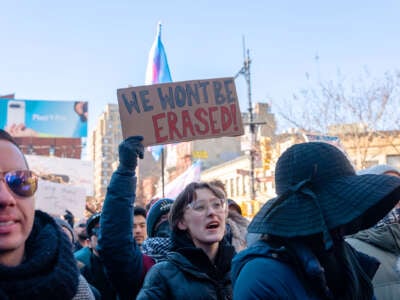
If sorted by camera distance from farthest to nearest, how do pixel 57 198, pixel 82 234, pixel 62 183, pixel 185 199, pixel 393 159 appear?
pixel 393 159
pixel 62 183
pixel 57 198
pixel 82 234
pixel 185 199

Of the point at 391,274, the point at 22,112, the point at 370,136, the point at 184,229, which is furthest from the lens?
the point at 22,112

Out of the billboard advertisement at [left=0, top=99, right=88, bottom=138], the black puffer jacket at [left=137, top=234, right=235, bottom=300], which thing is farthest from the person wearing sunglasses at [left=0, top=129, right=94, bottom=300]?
the billboard advertisement at [left=0, top=99, right=88, bottom=138]

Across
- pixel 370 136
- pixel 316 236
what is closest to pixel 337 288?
pixel 316 236

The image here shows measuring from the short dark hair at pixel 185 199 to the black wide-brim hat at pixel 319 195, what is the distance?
151 centimetres

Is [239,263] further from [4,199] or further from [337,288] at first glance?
[4,199]

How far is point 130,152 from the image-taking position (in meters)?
3.14

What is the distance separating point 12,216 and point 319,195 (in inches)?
43.5

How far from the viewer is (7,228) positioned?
5.54 feet

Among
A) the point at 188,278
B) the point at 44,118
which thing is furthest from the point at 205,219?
the point at 44,118

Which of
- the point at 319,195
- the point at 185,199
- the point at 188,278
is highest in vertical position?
the point at 319,195

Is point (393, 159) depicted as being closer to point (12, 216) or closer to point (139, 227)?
point (139, 227)

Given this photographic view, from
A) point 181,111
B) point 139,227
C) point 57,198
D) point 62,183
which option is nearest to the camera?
point 181,111

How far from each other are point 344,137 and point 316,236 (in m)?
19.3

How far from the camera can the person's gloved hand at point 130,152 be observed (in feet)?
10.1
